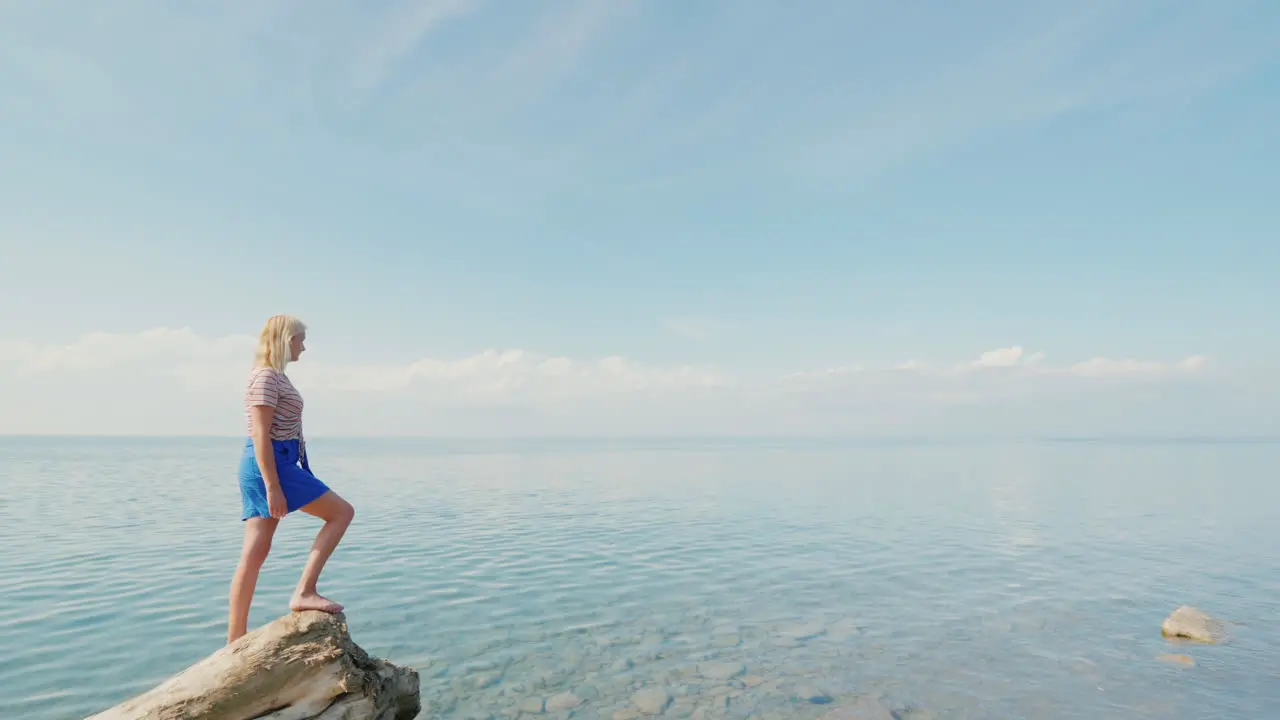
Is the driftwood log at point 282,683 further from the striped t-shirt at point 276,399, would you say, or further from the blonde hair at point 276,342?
the blonde hair at point 276,342

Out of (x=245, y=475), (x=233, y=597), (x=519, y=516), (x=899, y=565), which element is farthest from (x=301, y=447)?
(x=519, y=516)

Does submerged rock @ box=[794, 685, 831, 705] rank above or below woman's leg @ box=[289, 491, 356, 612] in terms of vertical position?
below

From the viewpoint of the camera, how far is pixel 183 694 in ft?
20.4

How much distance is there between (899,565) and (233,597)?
2073cm

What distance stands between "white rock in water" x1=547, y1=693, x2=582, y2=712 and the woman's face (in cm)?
692

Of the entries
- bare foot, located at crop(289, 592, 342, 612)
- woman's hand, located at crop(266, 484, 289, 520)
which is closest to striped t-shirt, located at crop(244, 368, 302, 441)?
woman's hand, located at crop(266, 484, 289, 520)

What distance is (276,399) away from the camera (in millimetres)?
6934

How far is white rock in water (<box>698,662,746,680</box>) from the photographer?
1233 centimetres

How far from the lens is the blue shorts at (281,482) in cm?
701

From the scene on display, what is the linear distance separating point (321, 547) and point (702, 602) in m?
12.2

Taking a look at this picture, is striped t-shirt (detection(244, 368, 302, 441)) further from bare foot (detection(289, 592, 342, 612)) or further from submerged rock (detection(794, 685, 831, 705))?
submerged rock (detection(794, 685, 831, 705))

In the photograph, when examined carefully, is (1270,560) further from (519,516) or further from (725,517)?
(519,516)

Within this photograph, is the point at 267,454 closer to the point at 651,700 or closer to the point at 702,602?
the point at 651,700

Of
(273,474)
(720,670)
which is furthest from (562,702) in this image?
(273,474)
